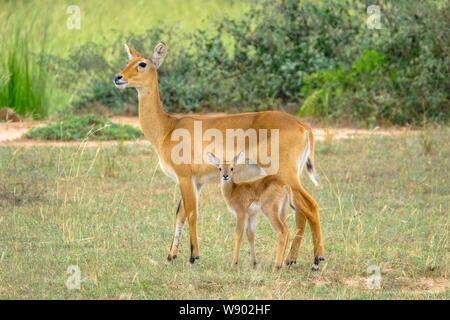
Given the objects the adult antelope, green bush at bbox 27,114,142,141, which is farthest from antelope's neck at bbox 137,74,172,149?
green bush at bbox 27,114,142,141

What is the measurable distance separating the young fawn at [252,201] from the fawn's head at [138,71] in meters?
0.83

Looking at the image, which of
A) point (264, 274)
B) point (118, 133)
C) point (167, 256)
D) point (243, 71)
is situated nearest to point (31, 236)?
point (167, 256)

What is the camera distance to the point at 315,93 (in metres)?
13.1

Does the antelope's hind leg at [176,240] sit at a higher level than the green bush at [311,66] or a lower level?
lower

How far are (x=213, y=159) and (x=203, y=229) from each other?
4.04ft

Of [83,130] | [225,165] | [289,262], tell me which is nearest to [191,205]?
[225,165]

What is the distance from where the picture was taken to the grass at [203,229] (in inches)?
270

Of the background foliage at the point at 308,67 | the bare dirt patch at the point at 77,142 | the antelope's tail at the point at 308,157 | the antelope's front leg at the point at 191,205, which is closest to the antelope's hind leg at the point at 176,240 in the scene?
the antelope's front leg at the point at 191,205

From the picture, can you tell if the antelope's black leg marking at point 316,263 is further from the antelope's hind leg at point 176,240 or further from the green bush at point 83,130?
the green bush at point 83,130

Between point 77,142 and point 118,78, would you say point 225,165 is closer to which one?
point 118,78

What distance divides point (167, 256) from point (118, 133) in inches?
193

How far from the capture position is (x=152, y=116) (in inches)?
312

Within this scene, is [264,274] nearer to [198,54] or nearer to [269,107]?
[269,107]

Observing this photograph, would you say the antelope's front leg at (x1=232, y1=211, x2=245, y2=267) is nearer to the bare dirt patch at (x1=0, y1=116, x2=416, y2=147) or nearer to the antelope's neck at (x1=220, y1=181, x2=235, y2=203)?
the antelope's neck at (x1=220, y1=181, x2=235, y2=203)
